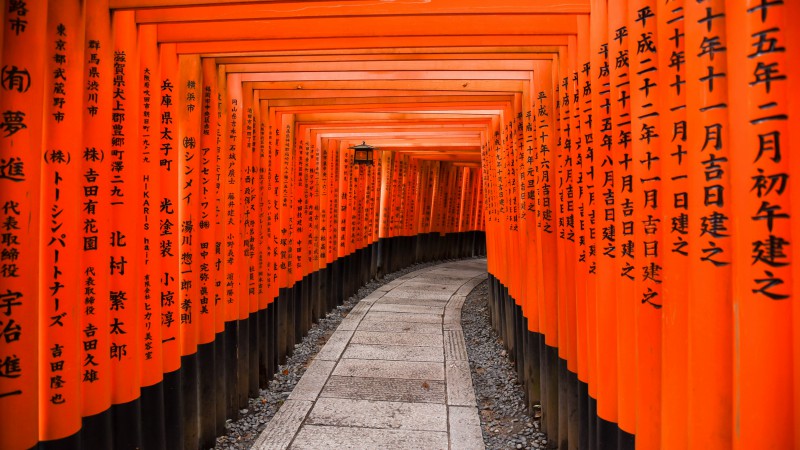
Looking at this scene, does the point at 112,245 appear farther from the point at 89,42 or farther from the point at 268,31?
the point at 268,31

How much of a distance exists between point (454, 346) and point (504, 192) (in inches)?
120

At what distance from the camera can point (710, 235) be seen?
2020 millimetres

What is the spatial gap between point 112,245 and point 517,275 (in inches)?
203

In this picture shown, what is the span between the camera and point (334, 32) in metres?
4.26

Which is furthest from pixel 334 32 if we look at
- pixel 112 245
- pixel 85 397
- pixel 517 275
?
pixel 517 275

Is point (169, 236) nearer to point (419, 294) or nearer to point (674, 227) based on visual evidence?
point (674, 227)

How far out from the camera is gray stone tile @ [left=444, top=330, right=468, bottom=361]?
8398 millimetres

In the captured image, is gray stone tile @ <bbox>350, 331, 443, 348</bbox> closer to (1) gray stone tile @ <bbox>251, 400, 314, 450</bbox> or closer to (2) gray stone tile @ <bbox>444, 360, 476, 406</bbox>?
(2) gray stone tile @ <bbox>444, 360, 476, 406</bbox>

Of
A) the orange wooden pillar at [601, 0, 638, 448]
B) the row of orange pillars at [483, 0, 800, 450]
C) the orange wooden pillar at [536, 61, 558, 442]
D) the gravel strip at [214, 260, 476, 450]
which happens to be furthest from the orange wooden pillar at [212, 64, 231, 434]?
the orange wooden pillar at [601, 0, 638, 448]

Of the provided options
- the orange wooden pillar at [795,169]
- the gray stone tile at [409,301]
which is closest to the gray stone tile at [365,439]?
the orange wooden pillar at [795,169]

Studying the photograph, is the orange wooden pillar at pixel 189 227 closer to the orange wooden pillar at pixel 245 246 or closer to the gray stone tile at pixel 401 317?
the orange wooden pillar at pixel 245 246

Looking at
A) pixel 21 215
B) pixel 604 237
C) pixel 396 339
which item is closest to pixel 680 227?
pixel 604 237

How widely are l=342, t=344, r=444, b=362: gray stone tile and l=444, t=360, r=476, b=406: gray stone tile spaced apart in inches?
15.3

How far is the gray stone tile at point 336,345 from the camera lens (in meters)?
8.30
